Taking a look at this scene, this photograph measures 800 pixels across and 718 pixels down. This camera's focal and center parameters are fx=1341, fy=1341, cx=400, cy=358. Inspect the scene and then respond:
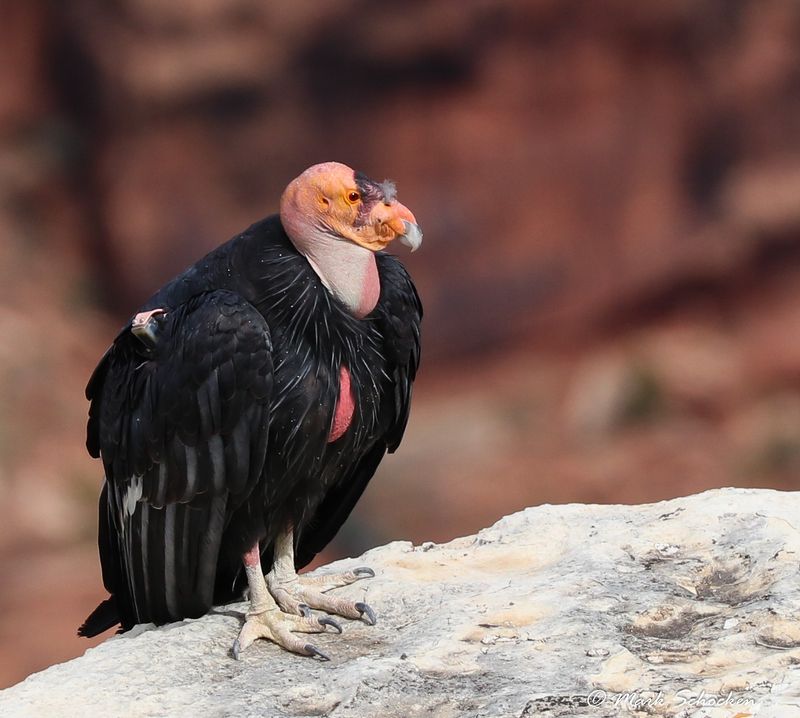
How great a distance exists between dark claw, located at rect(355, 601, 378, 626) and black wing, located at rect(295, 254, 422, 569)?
27.2 inches

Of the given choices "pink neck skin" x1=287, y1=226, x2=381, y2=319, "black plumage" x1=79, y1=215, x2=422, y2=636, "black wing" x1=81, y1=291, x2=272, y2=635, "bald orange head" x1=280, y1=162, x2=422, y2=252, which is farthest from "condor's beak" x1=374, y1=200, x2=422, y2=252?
"black wing" x1=81, y1=291, x2=272, y2=635

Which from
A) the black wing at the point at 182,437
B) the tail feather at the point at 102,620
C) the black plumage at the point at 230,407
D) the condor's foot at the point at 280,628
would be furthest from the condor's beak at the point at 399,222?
the tail feather at the point at 102,620

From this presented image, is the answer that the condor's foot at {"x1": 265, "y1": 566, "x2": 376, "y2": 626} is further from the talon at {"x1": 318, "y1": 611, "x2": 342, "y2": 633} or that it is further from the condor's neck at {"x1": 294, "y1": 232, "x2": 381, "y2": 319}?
the condor's neck at {"x1": 294, "y1": 232, "x2": 381, "y2": 319}

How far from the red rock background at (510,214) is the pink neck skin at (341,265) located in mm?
8959

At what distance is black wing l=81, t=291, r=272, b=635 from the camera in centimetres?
451

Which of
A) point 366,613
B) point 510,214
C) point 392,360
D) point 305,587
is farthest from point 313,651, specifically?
point 510,214

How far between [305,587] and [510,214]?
10158 millimetres

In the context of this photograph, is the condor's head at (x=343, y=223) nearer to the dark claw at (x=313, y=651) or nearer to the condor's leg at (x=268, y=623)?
the condor's leg at (x=268, y=623)

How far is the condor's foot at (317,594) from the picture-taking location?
482 centimetres

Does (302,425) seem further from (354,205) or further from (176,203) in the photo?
(176,203)

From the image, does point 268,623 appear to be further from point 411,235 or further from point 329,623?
point 411,235

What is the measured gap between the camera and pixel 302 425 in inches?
183

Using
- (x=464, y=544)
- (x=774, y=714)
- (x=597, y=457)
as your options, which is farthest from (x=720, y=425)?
(x=774, y=714)

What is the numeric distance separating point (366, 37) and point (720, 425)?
5618 millimetres
